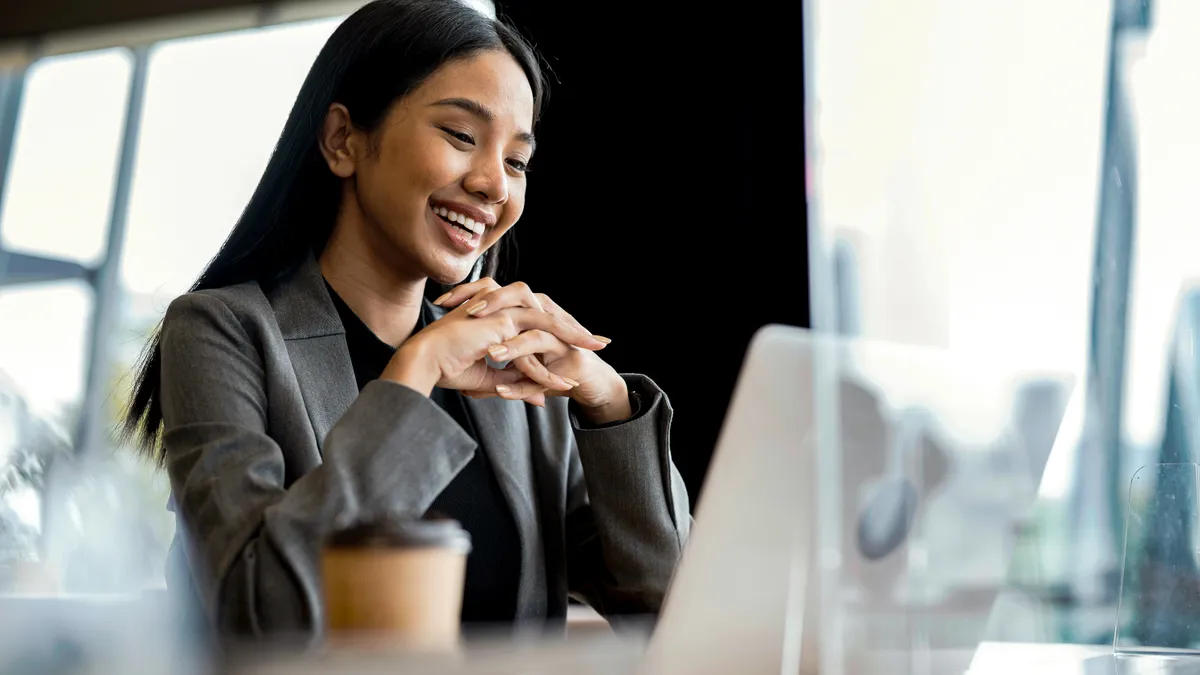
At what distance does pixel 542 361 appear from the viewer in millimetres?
1415

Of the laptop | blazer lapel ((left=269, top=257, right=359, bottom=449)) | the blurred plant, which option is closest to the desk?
the laptop

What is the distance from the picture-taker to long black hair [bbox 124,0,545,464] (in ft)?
4.81

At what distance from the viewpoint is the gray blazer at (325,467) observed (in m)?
1.07

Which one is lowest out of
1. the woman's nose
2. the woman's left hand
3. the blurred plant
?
the blurred plant

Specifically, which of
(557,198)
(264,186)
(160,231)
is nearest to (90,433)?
(160,231)

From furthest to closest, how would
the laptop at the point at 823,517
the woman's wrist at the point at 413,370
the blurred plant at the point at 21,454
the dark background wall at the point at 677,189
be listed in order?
the blurred plant at the point at 21,454 → the dark background wall at the point at 677,189 → the woman's wrist at the point at 413,370 → the laptop at the point at 823,517

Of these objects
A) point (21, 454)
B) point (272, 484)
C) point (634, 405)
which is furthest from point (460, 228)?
point (21, 454)

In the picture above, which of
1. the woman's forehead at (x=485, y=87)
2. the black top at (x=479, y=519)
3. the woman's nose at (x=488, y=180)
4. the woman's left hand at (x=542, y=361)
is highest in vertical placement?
the woman's forehead at (x=485, y=87)

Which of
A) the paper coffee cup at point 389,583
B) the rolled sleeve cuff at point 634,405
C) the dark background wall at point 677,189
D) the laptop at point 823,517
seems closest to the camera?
the paper coffee cup at point 389,583

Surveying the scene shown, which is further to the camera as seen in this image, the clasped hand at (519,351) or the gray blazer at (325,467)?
the clasped hand at (519,351)

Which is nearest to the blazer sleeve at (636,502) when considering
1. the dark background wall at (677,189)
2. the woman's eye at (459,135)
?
the woman's eye at (459,135)

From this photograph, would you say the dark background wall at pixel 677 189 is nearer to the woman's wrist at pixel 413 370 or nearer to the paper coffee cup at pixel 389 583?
the woman's wrist at pixel 413 370

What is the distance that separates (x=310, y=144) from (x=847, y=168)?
3.39ft

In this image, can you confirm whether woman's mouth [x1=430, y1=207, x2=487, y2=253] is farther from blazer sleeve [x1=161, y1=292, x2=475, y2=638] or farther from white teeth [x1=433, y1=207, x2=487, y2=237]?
blazer sleeve [x1=161, y1=292, x2=475, y2=638]
